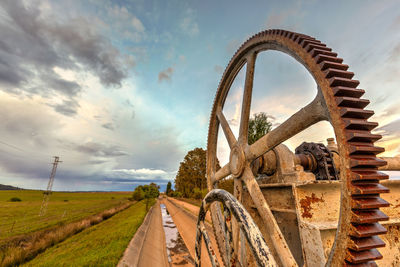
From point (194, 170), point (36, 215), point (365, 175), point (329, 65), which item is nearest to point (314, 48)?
point (329, 65)

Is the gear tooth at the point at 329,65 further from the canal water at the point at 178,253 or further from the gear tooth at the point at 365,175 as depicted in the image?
the canal water at the point at 178,253

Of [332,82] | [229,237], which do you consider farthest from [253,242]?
[332,82]

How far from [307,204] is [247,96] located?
5.09ft

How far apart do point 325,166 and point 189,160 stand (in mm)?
32600

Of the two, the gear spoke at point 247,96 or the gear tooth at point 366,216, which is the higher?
the gear spoke at point 247,96

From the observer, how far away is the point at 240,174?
263cm

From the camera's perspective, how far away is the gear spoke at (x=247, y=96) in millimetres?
2639

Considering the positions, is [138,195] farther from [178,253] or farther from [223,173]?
[223,173]

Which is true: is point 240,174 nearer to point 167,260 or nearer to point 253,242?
point 253,242

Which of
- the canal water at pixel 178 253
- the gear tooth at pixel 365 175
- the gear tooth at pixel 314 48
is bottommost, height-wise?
the canal water at pixel 178 253

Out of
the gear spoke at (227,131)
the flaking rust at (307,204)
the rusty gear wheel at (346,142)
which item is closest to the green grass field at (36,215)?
the gear spoke at (227,131)

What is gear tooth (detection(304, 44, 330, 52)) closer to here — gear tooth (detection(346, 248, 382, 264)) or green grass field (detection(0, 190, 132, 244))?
gear tooth (detection(346, 248, 382, 264))

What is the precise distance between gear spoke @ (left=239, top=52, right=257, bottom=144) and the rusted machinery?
0.05ft

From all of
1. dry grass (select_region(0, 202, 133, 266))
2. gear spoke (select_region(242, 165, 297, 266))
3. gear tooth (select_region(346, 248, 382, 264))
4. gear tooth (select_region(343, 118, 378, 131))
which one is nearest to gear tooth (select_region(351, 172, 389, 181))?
gear tooth (select_region(343, 118, 378, 131))
